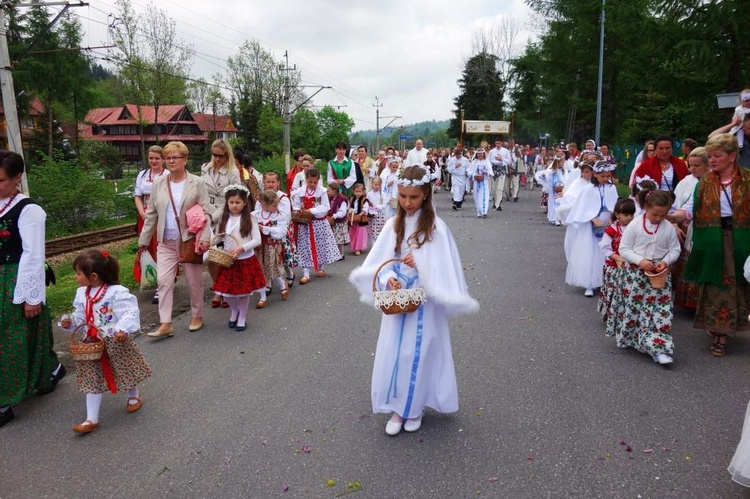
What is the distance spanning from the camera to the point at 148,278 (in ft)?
25.3

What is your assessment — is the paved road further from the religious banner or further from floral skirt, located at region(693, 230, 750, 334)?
the religious banner

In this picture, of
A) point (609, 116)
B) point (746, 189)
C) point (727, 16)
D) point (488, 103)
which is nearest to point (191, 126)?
point (488, 103)

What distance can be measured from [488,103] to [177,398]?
217 ft

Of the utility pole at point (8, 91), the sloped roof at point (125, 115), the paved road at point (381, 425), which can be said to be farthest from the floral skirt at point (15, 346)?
the sloped roof at point (125, 115)

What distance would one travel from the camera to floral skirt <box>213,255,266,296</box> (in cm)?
654

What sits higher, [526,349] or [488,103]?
[488,103]

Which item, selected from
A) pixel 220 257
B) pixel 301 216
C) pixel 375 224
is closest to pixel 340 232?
pixel 375 224

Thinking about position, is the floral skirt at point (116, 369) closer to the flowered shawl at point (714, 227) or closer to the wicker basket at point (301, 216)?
the wicker basket at point (301, 216)

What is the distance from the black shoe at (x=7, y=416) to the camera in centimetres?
433

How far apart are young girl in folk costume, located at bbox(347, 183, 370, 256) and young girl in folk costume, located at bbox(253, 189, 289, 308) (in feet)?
11.2

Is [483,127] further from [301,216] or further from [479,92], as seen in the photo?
[301,216]

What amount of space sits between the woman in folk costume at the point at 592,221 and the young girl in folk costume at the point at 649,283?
92.7 inches

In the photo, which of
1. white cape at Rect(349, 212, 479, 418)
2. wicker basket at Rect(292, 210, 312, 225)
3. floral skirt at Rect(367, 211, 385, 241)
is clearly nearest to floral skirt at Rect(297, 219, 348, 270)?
wicker basket at Rect(292, 210, 312, 225)

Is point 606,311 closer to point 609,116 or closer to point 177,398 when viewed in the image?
point 177,398
